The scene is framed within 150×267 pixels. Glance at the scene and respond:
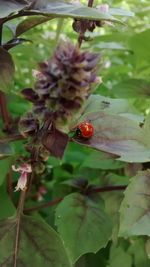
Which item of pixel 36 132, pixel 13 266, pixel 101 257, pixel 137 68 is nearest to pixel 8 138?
pixel 36 132

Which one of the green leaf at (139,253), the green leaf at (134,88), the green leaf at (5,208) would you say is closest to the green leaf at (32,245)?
the green leaf at (5,208)

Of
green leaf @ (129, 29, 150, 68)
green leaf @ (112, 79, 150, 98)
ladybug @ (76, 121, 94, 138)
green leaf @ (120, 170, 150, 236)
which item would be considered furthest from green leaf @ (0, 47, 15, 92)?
green leaf @ (129, 29, 150, 68)

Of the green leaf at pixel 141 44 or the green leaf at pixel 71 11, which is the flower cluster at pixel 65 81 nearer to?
the green leaf at pixel 71 11

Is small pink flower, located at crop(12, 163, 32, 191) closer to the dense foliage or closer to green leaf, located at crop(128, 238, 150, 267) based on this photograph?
the dense foliage

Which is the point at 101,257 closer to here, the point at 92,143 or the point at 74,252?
the point at 74,252

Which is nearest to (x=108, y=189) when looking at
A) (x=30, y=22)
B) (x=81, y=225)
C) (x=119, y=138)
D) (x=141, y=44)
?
(x=81, y=225)

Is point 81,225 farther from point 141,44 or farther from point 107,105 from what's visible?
point 141,44

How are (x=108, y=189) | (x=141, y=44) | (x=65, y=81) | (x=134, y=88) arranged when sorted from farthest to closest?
(x=141, y=44)
(x=134, y=88)
(x=108, y=189)
(x=65, y=81)
